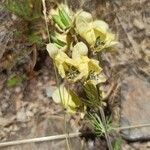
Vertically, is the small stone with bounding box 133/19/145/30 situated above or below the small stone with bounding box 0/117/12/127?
above

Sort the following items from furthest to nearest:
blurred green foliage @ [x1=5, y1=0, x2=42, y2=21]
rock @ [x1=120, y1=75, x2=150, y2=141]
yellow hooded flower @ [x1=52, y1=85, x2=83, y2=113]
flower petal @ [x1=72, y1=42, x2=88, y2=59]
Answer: blurred green foliage @ [x1=5, y1=0, x2=42, y2=21]
rock @ [x1=120, y1=75, x2=150, y2=141]
yellow hooded flower @ [x1=52, y1=85, x2=83, y2=113]
flower petal @ [x1=72, y1=42, x2=88, y2=59]

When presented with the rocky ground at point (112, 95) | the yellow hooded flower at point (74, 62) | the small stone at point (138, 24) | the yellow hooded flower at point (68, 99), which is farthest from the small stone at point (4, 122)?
the small stone at point (138, 24)

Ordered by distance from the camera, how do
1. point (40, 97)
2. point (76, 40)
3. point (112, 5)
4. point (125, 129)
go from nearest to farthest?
point (76, 40) → point (125, 129) → point (40, 97) → point (112, 5)

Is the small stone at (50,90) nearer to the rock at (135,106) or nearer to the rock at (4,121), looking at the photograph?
the rock at (4,121)

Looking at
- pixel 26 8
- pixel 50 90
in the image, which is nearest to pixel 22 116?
pixel 50 90

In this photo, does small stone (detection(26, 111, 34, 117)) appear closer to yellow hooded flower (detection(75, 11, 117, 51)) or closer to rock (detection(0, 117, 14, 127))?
rock (detection(0, 117, 14, 127))

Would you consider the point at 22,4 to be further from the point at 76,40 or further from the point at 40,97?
the point at 76,40

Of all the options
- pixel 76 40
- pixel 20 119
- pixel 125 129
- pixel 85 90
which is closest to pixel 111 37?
pixel 76 40

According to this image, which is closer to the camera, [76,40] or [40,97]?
[76,40]

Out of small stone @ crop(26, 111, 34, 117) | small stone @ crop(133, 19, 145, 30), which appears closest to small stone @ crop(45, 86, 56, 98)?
small stone @ crop(26, 111, 34, 117)
